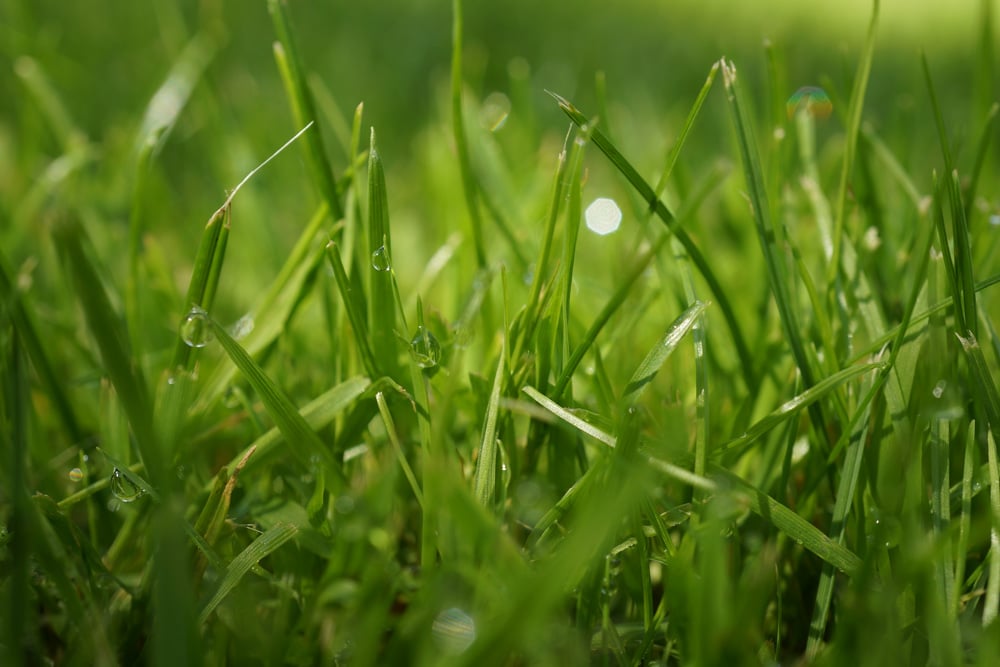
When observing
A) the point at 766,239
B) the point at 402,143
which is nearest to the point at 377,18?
the point at 402,143

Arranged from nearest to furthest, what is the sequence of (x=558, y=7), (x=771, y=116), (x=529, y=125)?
(x=771, y=116)
(x=529, y=125)
(x=558, y=7)

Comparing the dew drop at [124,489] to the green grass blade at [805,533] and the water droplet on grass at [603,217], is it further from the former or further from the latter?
the water droplet on grass at [603,217]

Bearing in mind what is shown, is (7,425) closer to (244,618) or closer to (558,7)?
(244,618)

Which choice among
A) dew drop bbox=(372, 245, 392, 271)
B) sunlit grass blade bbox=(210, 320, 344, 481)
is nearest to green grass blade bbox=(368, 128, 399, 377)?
dew drop bbox=(372, 245, 392, 271)

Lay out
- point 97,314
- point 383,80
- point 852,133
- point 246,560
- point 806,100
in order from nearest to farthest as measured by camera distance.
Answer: point 97,314
point 246,560
point 852,133
point 806,100
point 383,80

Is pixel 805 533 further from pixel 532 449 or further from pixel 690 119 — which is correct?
pixel 690 119

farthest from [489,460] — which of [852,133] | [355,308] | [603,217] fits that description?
[603,217]

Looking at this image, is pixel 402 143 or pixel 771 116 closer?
pixel 771 116
